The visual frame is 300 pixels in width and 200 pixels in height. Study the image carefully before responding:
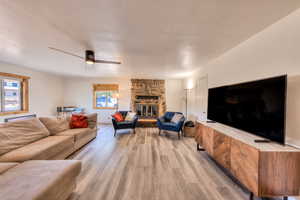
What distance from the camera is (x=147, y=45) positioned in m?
2.46

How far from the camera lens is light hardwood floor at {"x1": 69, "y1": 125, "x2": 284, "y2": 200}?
5.52 feet

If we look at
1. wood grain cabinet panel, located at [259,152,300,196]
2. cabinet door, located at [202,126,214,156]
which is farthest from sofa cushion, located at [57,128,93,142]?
wood grain cabinet panel, located at [259,152,300,196]

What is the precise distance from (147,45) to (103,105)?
4.91 meters

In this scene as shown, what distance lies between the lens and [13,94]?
165 inches

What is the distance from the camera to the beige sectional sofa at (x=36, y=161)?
1.18 m

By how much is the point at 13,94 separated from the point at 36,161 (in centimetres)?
423

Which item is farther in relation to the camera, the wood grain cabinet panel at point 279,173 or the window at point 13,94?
the window at point 13,94

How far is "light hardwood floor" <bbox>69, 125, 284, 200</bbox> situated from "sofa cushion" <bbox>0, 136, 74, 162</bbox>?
18.7 inches

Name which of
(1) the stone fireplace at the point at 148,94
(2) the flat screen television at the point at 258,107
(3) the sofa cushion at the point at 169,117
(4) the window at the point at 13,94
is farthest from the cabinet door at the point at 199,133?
(4) the window at the point at 13,94

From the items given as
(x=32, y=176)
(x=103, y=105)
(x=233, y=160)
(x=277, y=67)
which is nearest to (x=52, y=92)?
(x=103, y=105)

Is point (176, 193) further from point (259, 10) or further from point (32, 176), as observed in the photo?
point (259, 10)

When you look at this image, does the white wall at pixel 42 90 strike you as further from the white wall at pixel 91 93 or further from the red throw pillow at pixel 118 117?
the red throw pillow at pixel 118 117

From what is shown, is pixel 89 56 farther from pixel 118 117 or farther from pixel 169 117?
pixel 169 117

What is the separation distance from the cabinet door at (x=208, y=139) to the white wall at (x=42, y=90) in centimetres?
599
